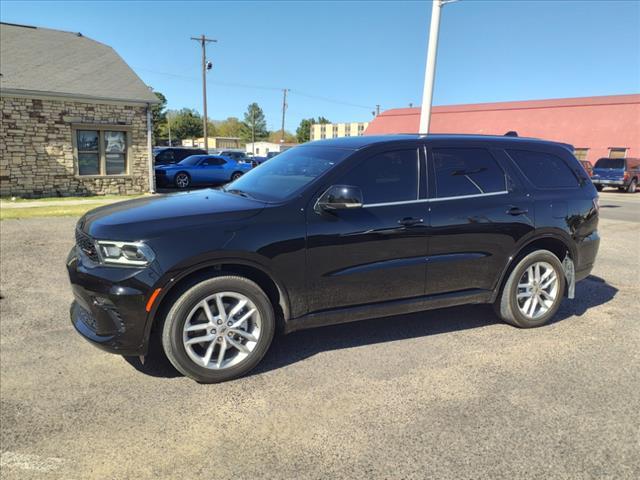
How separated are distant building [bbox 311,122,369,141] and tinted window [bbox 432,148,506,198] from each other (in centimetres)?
12029

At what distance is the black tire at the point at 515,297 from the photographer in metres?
4.63

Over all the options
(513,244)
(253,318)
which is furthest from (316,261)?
(513,244)

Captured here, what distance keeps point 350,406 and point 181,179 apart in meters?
18.3

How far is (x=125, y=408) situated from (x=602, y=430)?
3053 millimetres

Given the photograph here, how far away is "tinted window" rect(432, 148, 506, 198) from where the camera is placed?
14.1 feet

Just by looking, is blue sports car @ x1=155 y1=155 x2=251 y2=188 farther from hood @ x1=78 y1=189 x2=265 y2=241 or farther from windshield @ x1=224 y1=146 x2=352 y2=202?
hood @ x1=78 y1=189 x2=265 y2=241

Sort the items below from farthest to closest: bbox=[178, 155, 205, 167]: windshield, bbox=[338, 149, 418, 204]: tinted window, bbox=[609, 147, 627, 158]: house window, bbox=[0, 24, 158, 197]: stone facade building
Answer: bbox=[609, 147, 627, 158]: house window
bbox=[178, 155, 205, 167]: windshield
bbox=[0, 24, 158, 197]: stone facade building
bbox=[338, 149, 418, 204]: tinted window

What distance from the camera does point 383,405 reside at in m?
3.28

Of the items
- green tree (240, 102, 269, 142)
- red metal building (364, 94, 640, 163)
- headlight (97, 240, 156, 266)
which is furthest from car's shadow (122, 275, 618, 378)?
green tree (240, 102, 269, 142)

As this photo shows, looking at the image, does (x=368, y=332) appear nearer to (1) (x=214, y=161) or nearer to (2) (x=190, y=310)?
(2) (x=190, y=310)

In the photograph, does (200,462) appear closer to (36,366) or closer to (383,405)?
(383,405)

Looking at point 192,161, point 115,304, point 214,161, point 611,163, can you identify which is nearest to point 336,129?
point 611,163

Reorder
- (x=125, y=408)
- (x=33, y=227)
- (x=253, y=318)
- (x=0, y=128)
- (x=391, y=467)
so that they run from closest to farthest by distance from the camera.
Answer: (x=391, y=467) < (x=125, y=408) < (x=253, y=318) < (x=33, y=227) < (x=0, y=128)

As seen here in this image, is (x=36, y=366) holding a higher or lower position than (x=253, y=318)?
lower
